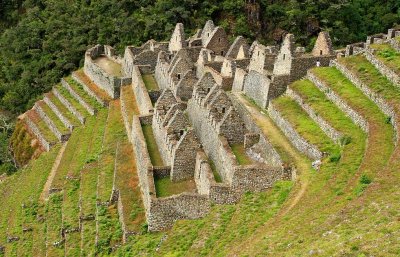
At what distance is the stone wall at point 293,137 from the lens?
30559mm

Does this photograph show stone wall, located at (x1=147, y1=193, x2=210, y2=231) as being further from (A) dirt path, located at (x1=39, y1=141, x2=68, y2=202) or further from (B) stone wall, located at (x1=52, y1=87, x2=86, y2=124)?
(B) stone wall, located at (x1=52, y1=87, x2=86, y2=124)

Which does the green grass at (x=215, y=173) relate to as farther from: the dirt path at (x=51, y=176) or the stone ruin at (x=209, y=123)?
the dirt path at (x=51, y=176)

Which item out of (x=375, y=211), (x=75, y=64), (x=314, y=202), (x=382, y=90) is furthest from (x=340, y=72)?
(x=75, y=64)

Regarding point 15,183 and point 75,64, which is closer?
point 15,183

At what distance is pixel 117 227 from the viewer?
33.7 metres

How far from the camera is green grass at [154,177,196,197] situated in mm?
32594

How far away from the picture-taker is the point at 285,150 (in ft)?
104

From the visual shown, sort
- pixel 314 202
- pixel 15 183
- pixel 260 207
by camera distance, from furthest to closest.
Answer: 1. pixel 15 183
2. pixel 260 207
3. pixel 314 202

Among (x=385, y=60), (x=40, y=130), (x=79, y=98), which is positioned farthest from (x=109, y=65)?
(x=385, y=60)

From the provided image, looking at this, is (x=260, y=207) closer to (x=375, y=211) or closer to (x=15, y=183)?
(x=375, y=211)

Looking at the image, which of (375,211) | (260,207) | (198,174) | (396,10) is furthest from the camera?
(396,10)

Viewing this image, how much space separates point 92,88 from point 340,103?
29.0 metres

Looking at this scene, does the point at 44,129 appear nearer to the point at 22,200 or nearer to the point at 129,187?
the point at 22,200

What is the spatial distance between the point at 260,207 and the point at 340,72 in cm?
1292
